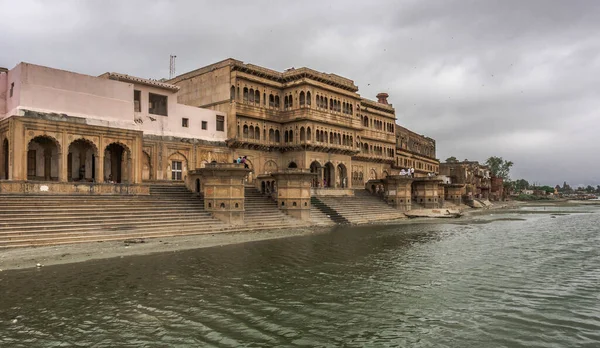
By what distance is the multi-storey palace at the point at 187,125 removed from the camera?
2867 cm

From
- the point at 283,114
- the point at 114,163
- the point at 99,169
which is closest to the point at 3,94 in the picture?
the point at 99,169

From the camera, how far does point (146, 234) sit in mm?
24812

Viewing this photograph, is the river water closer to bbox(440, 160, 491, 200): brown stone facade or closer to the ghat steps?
the ghat steps

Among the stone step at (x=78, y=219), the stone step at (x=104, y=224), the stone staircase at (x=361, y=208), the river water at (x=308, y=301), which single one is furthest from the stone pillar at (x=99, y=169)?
the stone staircase at (x=361, y=208)

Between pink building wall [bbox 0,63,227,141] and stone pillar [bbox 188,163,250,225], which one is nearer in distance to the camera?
pink building wall [bbox 0,63,227,141]

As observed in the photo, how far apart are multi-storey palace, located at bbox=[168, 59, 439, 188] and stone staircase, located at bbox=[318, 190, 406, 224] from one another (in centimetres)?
376

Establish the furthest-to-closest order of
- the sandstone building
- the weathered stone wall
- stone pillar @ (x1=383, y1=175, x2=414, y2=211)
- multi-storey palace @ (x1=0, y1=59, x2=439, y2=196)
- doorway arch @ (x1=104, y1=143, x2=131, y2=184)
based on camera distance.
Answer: stone pillar @ (x1=383, y1=175, x2=414, y2=211) < doorway arch @ (x1=104, y1=143, x2=131, y2=184) < multi-storey palace @ (x1=0, y1=59, x2=439, y2=196) < the sandstone building < the weathered stone wall

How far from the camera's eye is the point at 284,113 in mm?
49594

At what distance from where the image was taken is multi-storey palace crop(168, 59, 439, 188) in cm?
4547

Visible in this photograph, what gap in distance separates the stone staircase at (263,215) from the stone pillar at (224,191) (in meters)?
1.44

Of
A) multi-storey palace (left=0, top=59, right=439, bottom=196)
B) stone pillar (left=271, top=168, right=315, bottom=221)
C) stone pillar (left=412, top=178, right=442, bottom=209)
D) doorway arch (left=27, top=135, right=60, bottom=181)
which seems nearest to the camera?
multi-storey palace (left=0, top=59, right=439, bottom=196)

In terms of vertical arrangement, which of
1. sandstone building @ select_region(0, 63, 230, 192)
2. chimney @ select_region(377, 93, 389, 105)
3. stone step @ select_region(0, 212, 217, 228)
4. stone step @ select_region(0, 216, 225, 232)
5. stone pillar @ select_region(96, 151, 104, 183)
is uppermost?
chimney @ select_region(377, 93, 389, 105)

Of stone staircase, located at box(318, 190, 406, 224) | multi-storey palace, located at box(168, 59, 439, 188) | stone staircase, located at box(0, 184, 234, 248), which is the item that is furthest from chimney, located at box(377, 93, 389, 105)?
stone staircase, located at box(0, 184, 234, 248)

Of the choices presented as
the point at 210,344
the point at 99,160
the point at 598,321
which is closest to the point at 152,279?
the point at 210,344
